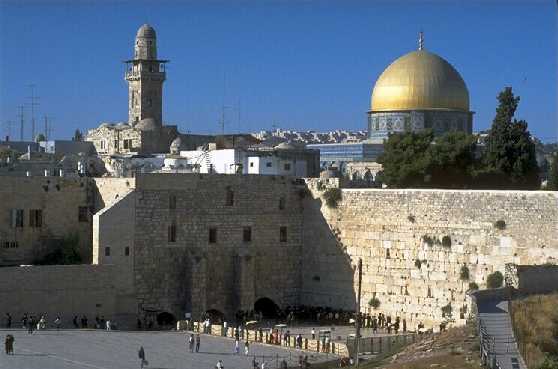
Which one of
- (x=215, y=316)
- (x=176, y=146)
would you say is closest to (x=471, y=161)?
(x=215, y=316)

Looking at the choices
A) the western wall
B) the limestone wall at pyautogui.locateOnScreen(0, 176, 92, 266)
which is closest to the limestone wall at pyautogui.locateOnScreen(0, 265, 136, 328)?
the western wall

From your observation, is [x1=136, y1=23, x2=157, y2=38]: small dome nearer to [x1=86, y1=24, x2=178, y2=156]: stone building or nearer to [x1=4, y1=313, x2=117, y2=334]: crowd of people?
[x1=86, y1=24, x2=178, y2=156]: stone building

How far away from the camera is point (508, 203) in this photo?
3136cm

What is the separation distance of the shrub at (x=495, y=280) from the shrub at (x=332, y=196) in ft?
20.6

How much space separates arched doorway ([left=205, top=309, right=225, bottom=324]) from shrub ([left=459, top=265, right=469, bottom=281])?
7.57m

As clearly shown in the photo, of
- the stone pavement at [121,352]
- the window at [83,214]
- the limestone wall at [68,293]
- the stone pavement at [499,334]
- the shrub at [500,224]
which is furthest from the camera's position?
the window at [83,214]

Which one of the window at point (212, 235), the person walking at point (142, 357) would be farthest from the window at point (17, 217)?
the person walking at point (142, 357)

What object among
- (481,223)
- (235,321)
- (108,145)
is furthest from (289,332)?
(108,145)

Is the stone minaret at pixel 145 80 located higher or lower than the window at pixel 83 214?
higher

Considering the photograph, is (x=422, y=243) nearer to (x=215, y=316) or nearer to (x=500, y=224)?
(x=500, y=224)

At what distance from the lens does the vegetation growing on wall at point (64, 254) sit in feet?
118

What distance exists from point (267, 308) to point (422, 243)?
21.1ft

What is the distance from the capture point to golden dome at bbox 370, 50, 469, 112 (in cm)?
5447

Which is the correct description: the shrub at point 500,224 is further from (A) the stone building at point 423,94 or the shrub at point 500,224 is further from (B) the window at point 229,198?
(A) the stone building at point 423,94
